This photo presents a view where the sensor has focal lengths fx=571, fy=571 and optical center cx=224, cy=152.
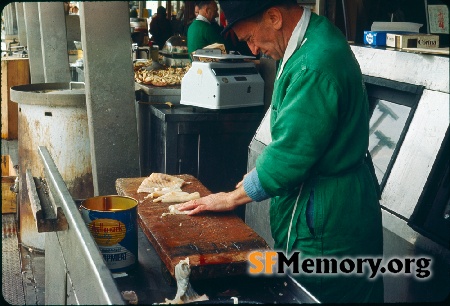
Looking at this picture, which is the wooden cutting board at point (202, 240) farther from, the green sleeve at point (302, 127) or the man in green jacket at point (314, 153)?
the green sleeve at point (302, 127)

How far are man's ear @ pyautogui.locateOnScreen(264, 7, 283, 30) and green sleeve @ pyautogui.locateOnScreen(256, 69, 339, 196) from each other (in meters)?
0.28

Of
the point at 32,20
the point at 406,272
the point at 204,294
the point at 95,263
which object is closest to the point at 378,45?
the point at 406,272

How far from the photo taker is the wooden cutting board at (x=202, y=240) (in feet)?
6.98

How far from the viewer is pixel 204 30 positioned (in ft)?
25.5

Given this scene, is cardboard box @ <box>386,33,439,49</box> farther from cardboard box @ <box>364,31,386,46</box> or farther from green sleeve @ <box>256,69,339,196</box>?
green sleeve @ <box>256,69,339,196</box>

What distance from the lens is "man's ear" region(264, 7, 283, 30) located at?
2.43m

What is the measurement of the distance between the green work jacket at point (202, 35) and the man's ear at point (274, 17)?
17.7ft

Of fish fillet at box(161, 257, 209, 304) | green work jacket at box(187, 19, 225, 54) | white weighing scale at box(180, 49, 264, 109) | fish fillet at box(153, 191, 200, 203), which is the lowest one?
fish fillet at box(161, 257, 209, 304)

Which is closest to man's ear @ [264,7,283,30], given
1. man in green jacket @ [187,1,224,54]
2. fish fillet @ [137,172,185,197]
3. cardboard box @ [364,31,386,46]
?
fish fillet @ [137,172,185,197]

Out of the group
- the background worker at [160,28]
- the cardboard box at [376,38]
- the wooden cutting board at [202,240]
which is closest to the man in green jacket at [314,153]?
the wooden cutting board at [202,240]

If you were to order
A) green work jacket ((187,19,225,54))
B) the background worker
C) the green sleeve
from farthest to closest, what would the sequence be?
the background worker → green work jacket ((187,19,225,54)) → the green sleeve

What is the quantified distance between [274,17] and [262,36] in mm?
108

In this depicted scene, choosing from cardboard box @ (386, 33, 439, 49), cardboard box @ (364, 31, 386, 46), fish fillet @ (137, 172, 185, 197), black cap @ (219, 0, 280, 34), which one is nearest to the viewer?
black cap @ (219, 0, 280, 34)

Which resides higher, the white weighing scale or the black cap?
the black cap
